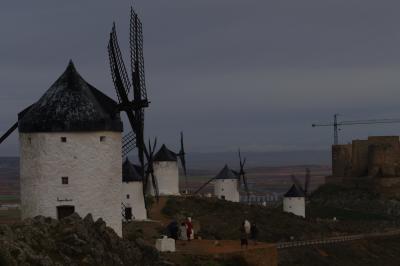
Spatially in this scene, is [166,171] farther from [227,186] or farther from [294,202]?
[294,202]

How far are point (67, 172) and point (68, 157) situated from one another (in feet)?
1.42

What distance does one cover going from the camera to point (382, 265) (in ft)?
163

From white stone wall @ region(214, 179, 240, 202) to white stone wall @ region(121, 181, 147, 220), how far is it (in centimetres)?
1992

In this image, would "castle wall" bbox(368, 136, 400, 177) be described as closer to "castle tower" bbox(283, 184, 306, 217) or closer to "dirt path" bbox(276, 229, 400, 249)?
"castle tower" bbox(283, 184, 306, 217)

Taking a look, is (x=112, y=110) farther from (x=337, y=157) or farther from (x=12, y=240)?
(x=337, y=157)

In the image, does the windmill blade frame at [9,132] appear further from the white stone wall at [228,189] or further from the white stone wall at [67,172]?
the white stone wall at [228,189]

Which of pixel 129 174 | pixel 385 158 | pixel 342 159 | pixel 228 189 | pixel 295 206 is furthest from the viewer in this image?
pixel 342 159

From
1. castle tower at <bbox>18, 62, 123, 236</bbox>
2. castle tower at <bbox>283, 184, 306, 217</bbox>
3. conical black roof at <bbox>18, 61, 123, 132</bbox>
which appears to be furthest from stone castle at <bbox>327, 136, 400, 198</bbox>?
castle tower at <bbox>18, 62, 123, 236</bbox>

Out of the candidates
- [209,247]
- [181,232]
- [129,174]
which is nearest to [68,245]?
[209,247]

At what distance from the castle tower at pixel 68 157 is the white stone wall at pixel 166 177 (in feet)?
108

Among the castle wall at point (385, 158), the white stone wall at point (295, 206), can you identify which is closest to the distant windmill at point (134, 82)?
the white stone wall at point (295, 206)

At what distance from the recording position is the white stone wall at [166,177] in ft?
191

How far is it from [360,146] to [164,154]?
3009cm

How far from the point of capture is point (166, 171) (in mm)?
58594
